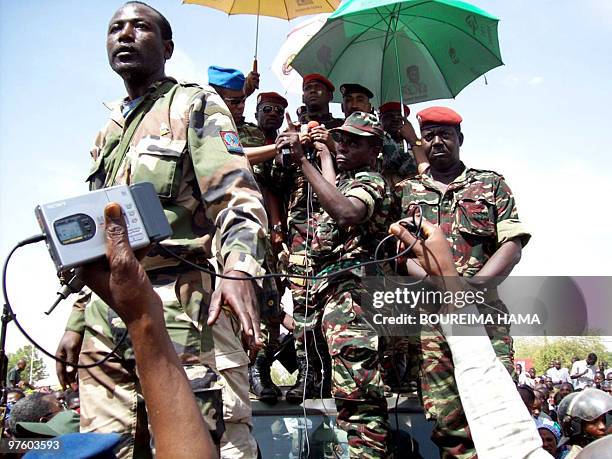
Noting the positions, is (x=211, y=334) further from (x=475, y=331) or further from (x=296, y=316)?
(x=296, y=316)

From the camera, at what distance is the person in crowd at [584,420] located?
5.10 metres

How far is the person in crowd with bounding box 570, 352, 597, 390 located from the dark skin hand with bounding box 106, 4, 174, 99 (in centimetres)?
1613

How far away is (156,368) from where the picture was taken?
120cm

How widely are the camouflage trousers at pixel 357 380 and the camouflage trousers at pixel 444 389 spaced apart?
0.88ft

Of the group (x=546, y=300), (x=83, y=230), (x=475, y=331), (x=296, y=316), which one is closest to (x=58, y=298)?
(x=83, y=230)

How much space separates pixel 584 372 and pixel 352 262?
1567 centimetres

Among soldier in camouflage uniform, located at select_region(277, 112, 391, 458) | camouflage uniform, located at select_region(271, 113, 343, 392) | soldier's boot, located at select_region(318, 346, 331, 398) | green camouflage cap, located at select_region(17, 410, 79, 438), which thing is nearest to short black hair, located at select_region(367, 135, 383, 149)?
soldier in camouflage uniform, located at select_region(277, 112, 391, 458)

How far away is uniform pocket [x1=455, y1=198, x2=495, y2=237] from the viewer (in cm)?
400

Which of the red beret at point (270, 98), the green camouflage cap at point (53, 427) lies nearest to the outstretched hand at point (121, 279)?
the green camouflage cap at point (53, 427)

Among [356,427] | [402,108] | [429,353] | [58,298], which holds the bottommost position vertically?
[356,427]

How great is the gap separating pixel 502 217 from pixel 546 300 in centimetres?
61

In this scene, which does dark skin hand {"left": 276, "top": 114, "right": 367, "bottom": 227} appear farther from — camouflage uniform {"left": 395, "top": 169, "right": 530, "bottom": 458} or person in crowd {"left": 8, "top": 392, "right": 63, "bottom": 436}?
person in crowd {"left": 8, "top": 392, "right": 63, "bottom": 436}

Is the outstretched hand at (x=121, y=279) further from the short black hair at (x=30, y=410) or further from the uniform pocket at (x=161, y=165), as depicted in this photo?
the short black hair at (x=30, y=410)

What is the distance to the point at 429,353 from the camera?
3756mm
